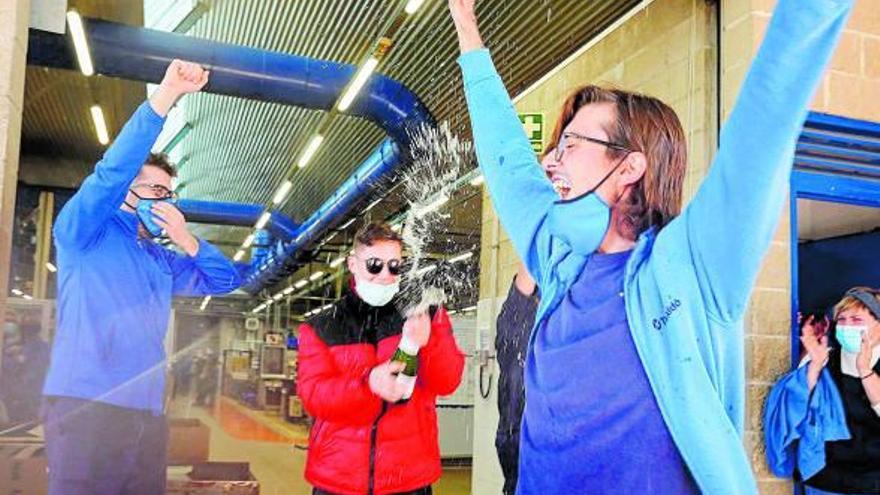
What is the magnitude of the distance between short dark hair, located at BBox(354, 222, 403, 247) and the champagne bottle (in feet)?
0.80

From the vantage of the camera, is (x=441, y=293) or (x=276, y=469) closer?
(x=276, y=469)

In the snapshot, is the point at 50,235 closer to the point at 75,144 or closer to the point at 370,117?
the point at 75,144

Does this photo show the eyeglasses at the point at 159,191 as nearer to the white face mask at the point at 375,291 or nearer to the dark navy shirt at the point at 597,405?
the white face mask at the point at 375,291

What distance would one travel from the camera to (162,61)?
6.03ft

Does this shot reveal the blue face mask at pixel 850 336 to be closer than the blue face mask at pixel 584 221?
No

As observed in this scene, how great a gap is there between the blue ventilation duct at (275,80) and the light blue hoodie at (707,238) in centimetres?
24

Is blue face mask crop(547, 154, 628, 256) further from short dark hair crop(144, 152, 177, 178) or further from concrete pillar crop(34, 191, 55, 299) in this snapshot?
concrete pillar crop(34, 191, 55, 299)

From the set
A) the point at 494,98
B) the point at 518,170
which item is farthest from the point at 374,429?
the point at 494,98

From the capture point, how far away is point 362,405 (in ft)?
6.44

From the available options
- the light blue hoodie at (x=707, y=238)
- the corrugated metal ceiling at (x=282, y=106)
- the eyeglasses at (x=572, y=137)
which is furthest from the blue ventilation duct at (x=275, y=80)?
the eyeglasses at (x=572, y=137)

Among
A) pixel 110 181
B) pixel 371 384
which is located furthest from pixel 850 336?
pixel 110 181

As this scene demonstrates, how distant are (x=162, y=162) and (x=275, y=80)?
342mm

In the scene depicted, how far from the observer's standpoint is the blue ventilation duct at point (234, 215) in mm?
1838

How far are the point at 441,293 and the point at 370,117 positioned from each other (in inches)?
19.0
